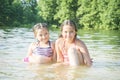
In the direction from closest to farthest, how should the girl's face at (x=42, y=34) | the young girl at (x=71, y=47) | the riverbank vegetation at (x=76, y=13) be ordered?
the young girl at (x=71, y=47) → the girl's face at (x=42, y=34) → the riverbank vegetation at (x=76, y=13)

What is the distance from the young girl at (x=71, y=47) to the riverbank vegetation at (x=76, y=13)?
41936 mm

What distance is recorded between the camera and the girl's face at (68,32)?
7266 millimetres

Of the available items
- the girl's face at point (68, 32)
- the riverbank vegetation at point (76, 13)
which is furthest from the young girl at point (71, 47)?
the riverbank vegetation at point (76, 13)

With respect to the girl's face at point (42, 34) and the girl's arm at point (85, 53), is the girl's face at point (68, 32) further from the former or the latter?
the girl's face at point (42, 34)

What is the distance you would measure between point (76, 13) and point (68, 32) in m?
51.4

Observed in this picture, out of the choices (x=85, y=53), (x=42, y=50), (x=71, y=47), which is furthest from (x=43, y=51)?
(x=85, y=53)

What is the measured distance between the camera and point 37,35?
7734mm

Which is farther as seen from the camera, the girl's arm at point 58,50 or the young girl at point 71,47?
the girl's arm at point 58,50

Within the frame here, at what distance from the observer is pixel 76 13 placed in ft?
192

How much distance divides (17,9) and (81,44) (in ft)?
212

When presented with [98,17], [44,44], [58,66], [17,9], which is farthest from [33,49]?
[17,9]

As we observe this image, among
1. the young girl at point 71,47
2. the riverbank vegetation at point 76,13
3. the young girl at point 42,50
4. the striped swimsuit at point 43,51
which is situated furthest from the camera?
the riverbank vegetation at point 76,13

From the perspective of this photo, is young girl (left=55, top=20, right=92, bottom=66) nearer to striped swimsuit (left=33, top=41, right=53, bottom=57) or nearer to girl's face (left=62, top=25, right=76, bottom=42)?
girl's face (left=62, top=25, right=76, bottom=42)

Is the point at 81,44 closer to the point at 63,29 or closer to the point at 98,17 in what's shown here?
the point at 63,29
